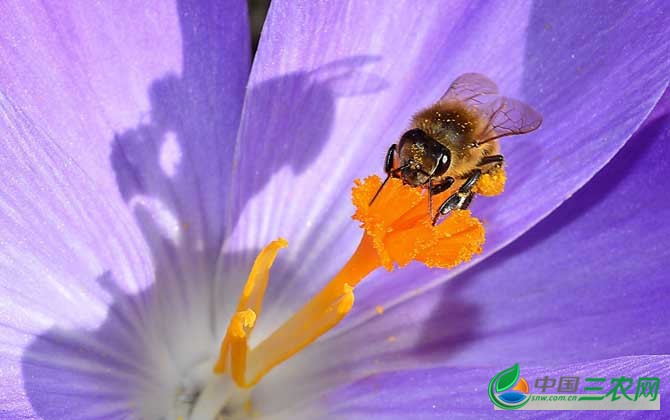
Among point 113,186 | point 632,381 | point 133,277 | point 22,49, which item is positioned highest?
point 22,49

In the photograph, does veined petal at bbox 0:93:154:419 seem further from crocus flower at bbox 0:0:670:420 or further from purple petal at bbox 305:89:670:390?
purple petal at bbox 305:89:670:390

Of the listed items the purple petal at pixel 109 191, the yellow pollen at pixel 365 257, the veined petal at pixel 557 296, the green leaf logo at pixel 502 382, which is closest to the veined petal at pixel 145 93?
the purple petal at pixel 109 191

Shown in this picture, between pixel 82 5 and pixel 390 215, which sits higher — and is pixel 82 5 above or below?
above

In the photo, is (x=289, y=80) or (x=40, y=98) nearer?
(x=40, y=98)

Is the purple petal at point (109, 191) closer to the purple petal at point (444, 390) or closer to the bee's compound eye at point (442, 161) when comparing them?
the purple petal at point (444, 390)

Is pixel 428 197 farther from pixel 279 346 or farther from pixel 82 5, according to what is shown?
pixel 82 5

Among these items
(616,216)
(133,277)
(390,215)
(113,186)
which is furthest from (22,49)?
(616,216)

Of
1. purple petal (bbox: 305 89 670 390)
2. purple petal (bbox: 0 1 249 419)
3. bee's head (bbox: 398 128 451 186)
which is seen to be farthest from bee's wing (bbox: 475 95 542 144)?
purple petal (bbox: 0 1 249 419)
